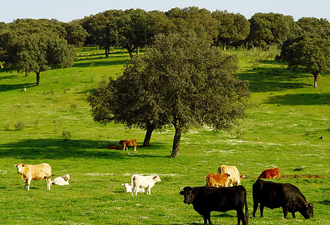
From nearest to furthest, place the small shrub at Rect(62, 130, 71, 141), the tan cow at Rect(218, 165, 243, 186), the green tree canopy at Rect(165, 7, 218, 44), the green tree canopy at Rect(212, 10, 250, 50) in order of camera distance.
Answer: the tan cow at Rect(218, 165, 243, 186)
the small shrub at Rect(62, 130, 71, 141)
the green tree canopy at Rect(165, 7, 218, 44)
the green tree canopy at Rect(212, 10, 250, 50)

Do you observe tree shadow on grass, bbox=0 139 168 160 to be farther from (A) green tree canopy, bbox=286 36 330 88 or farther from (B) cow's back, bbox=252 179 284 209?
(A) green tree canopy, bbox=286 36 330 88

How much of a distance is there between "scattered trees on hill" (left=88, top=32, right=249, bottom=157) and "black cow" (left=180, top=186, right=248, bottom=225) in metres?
24.4

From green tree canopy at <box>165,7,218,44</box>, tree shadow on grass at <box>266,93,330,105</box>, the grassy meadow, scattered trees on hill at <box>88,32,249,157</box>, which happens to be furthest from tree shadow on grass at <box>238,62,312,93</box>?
scattered trees on hill at <box>88,32,249,157</box>

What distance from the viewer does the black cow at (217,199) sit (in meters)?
16.9

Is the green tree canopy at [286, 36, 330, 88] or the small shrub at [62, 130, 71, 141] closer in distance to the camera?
the small shrub at [62, 130, 71, 141]

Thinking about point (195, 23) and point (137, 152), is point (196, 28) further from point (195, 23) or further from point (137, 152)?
point (137, 152)

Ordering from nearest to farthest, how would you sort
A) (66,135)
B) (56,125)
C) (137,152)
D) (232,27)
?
(137,152) → (66,135) → (56,125) → (232,27)

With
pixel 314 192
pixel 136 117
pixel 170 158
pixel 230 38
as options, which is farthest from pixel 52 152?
pixel 230 38

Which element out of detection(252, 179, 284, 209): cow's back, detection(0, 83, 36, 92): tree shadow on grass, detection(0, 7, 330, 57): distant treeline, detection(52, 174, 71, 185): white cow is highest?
detection(0, 7, 330, 57): distant treeline

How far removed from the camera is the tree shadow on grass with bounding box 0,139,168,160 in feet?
143

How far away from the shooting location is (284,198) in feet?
59.4

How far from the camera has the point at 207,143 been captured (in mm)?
54125

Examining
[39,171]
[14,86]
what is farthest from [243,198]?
[14,86]

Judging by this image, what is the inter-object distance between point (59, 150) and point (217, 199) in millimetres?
33800
